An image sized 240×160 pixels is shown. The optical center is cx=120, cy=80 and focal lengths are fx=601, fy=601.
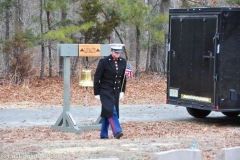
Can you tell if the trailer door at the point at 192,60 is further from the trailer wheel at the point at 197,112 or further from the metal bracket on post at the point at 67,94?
the metal bracket on post at the point at 67,94

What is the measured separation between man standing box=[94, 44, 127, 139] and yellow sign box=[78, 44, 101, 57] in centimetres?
136

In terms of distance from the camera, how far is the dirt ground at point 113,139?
30.5ft

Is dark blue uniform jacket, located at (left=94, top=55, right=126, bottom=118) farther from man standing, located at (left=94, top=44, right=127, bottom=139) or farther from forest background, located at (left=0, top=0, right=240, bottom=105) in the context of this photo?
forest background, located at (left=0, top=0, right=240, bottom=105)

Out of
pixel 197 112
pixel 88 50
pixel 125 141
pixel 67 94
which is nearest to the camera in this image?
pixel 125 141

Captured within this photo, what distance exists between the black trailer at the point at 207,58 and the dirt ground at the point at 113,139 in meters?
0.67

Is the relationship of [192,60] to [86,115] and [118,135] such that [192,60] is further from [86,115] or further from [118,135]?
[118,135]

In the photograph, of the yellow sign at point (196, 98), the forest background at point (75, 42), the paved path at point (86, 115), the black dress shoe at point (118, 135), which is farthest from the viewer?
the forest background at point (75, 42)

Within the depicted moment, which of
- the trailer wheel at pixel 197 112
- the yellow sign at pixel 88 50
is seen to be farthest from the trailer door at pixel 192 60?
Answer: the yellow sign at pixel 88 50

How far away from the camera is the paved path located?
1515 centimetres

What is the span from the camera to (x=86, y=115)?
16.2 m

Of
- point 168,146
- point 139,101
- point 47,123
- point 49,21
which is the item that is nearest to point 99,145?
point 168,146

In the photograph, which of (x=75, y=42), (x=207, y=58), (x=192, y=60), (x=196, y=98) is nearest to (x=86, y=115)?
(x=196, y=98)

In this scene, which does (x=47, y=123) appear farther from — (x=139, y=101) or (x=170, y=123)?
(x=139, y=101)

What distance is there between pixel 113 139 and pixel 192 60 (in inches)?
153
